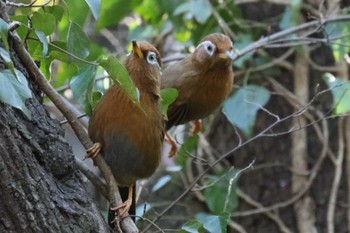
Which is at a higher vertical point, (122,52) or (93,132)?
(93,132)

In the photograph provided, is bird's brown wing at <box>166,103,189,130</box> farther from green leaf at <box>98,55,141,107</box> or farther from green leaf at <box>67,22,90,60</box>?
green leaf at <box>98,55,141,107</box>

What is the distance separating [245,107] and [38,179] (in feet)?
6.48

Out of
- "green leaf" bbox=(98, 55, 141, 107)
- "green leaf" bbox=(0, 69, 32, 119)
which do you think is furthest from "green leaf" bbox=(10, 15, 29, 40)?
"green leaf" bbox=(0, 69, 32, 119)

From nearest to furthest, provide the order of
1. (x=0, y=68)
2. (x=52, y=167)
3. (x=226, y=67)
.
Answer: (x=0, y=68)
(x=52, y=167)
(x=226, y=67)

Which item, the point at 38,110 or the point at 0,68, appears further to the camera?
the point at 38,110

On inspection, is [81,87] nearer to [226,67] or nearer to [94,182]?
[94,182]

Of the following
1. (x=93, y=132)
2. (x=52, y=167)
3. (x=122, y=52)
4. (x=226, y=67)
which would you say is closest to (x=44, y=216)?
(x=52, y=167)

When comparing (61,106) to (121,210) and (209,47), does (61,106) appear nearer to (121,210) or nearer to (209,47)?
(121,210)

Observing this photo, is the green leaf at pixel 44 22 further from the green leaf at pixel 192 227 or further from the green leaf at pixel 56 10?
the green leaf at pixel 192 227

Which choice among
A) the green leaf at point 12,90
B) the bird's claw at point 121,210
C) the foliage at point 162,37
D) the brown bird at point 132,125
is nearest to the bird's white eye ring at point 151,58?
the brown bird at point 132,125

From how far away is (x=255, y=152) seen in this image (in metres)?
4.12

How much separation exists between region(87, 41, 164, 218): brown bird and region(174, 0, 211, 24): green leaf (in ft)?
4.16

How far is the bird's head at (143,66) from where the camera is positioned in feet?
7.87

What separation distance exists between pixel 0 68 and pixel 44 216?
0.34 meters
